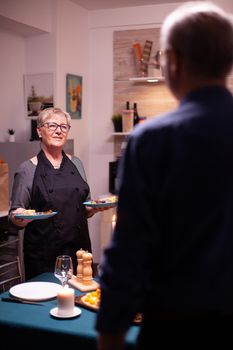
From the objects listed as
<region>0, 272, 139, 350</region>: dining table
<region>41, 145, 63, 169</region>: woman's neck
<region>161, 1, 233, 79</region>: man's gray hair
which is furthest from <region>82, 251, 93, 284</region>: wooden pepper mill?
<region>161, 1, 233, 79</region>: man's gray hair

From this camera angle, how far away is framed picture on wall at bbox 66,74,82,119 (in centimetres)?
462

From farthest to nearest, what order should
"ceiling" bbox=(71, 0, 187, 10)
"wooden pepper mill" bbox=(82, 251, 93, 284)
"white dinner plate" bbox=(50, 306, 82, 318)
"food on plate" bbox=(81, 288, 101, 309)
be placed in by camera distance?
1. "ceiling" bbox=(71, 0, 187, 10)
2. "wooden pepper mill" bbox=(82, 251, 93, 284)
3. "food on plate" bbox=(81, 288, 101, 309)
4. "white dinner plate" bbox=(50, 306, 82, 318)

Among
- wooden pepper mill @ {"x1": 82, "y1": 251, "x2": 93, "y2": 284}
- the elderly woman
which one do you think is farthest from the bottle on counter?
wooden pepper mill @ {"x1": 82, "y1": 251, "x2": 93, "y2": 284}

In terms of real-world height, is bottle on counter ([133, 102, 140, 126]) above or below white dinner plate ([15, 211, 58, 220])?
above

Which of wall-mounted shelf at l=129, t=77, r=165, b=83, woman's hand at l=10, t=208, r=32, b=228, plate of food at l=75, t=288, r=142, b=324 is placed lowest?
plate of food at l=75, t=288, r=142, b=324

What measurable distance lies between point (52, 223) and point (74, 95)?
243cm

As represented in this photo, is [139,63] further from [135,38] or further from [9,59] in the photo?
[9,59]

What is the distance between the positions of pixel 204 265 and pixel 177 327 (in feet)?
0.47

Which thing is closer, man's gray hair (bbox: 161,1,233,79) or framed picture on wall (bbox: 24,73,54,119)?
man's gray hair (bbox: 161,1,233,79)

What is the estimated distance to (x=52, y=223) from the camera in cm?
254

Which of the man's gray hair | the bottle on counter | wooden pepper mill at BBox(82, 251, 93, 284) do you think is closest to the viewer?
the man's gray hair

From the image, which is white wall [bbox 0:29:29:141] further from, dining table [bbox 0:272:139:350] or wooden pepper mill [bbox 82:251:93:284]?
dining table [bbox 0:272:139:350]

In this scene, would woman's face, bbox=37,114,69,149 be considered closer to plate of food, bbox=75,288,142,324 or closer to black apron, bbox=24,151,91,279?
black apron, bbox=24,151,91,279

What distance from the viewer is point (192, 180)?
3.04 ft
